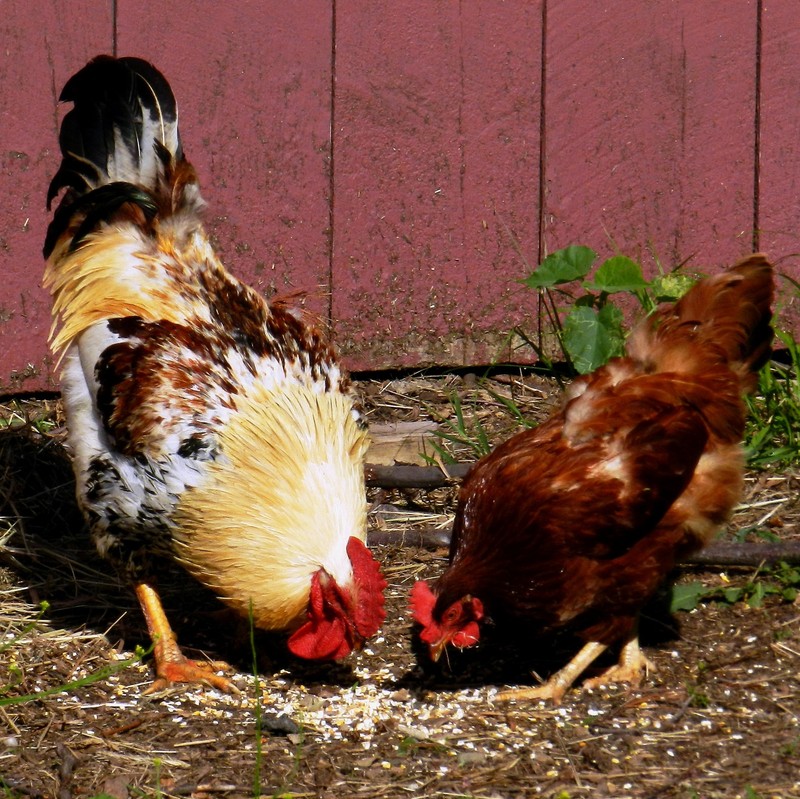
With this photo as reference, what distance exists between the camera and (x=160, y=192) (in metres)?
3.95

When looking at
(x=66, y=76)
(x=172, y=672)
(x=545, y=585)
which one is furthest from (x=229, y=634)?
(x=66, y=76)

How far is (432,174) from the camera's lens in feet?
15.8

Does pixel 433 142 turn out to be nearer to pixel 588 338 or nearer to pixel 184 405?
pixel 588 338

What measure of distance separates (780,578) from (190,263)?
8.13 ft

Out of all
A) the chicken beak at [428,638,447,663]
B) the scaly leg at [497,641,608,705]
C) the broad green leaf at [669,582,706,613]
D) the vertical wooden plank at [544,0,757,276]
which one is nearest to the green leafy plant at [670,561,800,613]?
the broad green leaf at [669,582,706,613]

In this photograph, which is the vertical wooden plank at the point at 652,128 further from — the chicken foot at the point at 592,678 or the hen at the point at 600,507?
the chicken foot at the point at 592,678

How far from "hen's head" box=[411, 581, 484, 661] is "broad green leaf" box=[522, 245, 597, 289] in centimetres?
159

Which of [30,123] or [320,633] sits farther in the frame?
[30,123]

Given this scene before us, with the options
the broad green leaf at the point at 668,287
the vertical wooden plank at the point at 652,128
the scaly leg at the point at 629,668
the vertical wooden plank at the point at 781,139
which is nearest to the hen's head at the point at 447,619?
the scaly leg at the point at 629,668

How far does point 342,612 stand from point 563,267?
1.94 m

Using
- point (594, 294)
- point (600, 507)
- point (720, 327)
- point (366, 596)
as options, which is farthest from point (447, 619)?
point (594, 294)

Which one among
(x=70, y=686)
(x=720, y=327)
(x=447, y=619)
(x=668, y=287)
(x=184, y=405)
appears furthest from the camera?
(x=668, y=287)

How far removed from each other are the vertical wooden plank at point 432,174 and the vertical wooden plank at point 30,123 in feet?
3.63

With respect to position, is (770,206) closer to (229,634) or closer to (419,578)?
(419,578)
